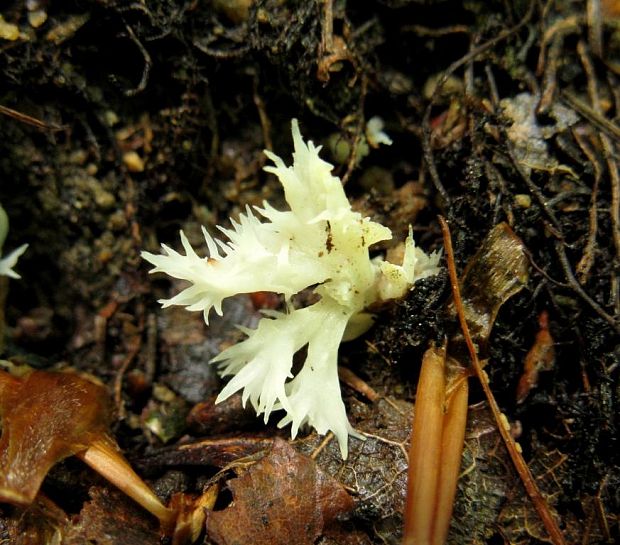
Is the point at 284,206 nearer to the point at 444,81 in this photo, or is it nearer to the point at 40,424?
the point at 444,81

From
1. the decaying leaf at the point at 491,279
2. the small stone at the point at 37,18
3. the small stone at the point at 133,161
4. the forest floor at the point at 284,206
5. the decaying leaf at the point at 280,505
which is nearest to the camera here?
the decaying leaf at the point at 280,505

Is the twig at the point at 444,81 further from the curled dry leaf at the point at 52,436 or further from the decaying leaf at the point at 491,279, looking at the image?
the curled dry leaf at the point at 52,436

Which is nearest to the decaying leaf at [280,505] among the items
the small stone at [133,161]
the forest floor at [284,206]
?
the forest floor at [284,206]

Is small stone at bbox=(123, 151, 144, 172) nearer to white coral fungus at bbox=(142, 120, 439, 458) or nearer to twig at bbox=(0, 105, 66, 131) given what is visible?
twig at bbox=(0, 105, 66, 131)

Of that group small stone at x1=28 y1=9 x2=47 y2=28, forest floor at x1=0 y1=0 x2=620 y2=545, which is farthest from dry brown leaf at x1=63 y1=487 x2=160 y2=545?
small stone at x1=28 y1=9 x2=47 y2=28

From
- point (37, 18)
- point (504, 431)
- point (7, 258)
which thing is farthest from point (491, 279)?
point (37, 18)

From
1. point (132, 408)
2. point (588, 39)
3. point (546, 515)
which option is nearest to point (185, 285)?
point (132, 408)

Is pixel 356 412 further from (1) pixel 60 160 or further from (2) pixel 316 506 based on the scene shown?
(1) pixel 60 160
